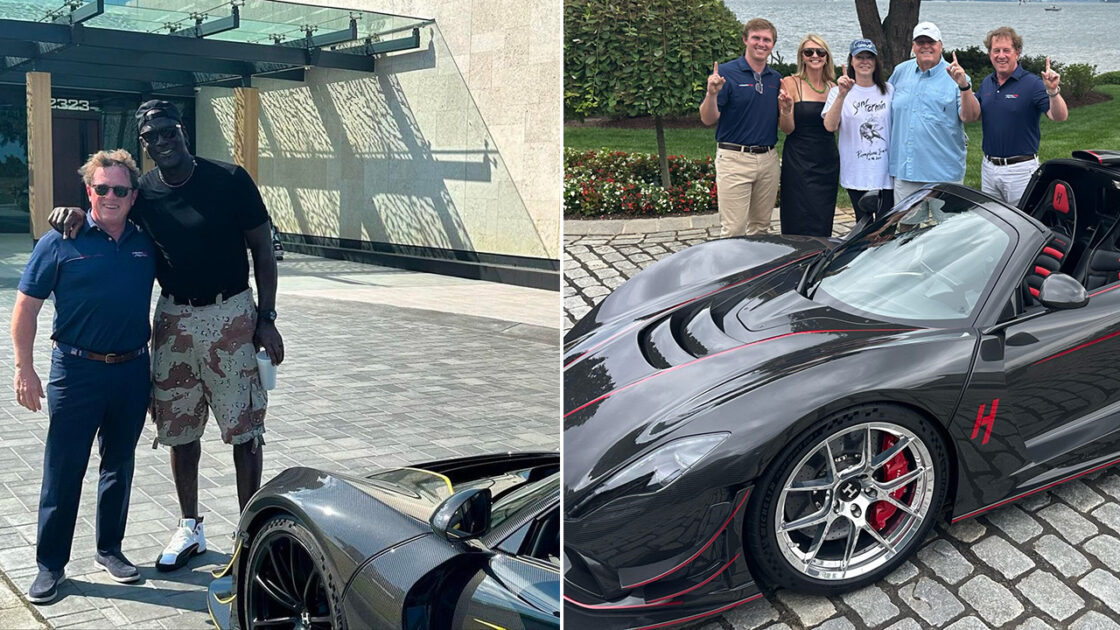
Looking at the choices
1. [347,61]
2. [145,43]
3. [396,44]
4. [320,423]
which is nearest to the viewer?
[145,43]

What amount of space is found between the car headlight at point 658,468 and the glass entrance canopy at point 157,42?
277 cm

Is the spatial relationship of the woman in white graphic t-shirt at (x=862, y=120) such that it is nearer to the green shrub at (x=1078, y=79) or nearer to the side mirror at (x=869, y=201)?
the side mirror at (x=869, y=201)

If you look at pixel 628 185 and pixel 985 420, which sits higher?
pixel 628 185

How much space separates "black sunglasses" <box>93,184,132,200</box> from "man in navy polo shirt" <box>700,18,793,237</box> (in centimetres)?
191

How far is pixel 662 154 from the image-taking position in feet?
6.61

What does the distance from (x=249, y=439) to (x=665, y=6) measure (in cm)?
227

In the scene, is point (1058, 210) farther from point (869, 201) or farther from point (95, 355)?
point (95, 355)

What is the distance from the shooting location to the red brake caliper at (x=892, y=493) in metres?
1.72

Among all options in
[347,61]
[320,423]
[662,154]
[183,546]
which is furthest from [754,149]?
[347,61]

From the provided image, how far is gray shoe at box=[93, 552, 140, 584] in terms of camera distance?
3.17 metres

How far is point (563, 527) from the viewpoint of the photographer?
1766 mm

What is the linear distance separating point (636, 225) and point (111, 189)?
1.71m

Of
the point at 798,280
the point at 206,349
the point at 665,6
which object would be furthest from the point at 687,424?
the point at 206,349

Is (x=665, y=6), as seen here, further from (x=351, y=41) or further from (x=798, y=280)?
(x=351, y=41)
